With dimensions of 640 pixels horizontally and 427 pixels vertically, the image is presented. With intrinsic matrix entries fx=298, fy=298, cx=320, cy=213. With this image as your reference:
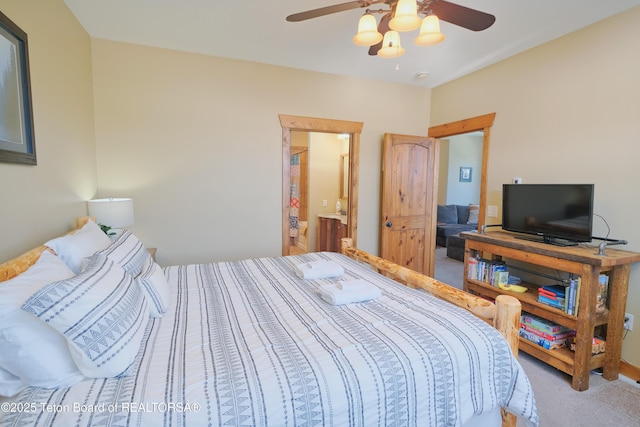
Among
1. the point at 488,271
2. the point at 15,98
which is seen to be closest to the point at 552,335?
the point at 488,271

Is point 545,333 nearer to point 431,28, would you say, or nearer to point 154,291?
point 431,28

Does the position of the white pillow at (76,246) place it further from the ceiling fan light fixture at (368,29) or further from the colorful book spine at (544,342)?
the colorful book spine at (544,342)

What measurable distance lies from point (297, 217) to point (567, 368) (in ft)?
14.0

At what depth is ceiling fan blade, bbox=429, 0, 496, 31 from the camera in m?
1.60

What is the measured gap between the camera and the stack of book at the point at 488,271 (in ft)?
8.87

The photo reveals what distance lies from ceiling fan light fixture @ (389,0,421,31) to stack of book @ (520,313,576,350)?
7.89 feet

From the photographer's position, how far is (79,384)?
97 cm

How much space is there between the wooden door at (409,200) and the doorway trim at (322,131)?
1.16 feet

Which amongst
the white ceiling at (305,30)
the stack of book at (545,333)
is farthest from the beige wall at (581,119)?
the stack of book at (545,333)

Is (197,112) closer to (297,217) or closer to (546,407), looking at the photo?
(297,217)

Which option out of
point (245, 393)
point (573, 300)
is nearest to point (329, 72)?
point (573, 300)

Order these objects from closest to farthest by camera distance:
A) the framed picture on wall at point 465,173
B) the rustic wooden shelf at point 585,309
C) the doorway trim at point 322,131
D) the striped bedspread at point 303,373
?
the striped bedspread at point 303,373, the rustic wooden shelf at point 585,309, the doorway trim at point 322,131, the framed picture on wall at point 465,173

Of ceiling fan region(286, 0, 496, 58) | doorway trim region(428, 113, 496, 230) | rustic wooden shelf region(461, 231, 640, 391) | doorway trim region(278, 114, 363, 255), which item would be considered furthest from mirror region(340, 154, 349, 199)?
ceiling fan region(286, 0, 496, 58)

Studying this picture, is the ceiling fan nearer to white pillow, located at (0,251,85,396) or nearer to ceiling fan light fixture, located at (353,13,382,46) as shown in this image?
ceiling fan light fixture, located at (353,13,382,46)
